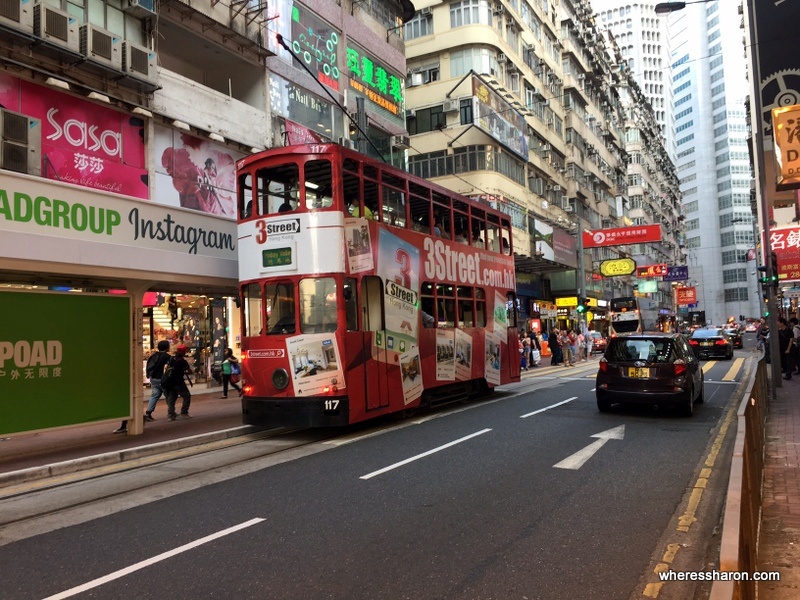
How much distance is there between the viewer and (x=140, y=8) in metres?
15.0

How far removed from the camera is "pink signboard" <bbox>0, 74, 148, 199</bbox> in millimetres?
13047

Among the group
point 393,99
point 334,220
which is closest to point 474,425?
point 334,220

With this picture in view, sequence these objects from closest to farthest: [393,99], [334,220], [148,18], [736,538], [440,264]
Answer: [736,538] < [334,220] < [440,264] < [148,18] < [393,99]

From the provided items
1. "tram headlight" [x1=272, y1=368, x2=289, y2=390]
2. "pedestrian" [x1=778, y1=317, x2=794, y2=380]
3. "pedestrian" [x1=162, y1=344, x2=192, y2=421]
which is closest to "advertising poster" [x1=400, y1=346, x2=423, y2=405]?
"tram headlight" [x1=272, y1=368, x2=289, y2=390]

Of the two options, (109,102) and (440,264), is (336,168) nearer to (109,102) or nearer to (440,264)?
(440,264)

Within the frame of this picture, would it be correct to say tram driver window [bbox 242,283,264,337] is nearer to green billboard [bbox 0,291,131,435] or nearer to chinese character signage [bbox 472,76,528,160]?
green billboard [bbox 0,291,131,435]

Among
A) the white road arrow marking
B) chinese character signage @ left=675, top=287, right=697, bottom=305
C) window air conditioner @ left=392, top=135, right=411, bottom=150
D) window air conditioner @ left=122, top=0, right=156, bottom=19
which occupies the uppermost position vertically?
window air conditioner @ left=122, top=0, right=156, bottom=19

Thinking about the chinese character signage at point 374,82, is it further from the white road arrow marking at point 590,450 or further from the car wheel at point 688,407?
the white road arrow marking at point 590,450

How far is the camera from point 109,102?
14.4m

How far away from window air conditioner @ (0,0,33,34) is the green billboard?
19.7 ft

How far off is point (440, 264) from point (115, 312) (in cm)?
613

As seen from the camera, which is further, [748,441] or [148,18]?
[148,18]

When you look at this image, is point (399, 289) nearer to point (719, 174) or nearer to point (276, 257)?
point (276, 257)

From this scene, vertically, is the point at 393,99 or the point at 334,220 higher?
the point at 393,99
